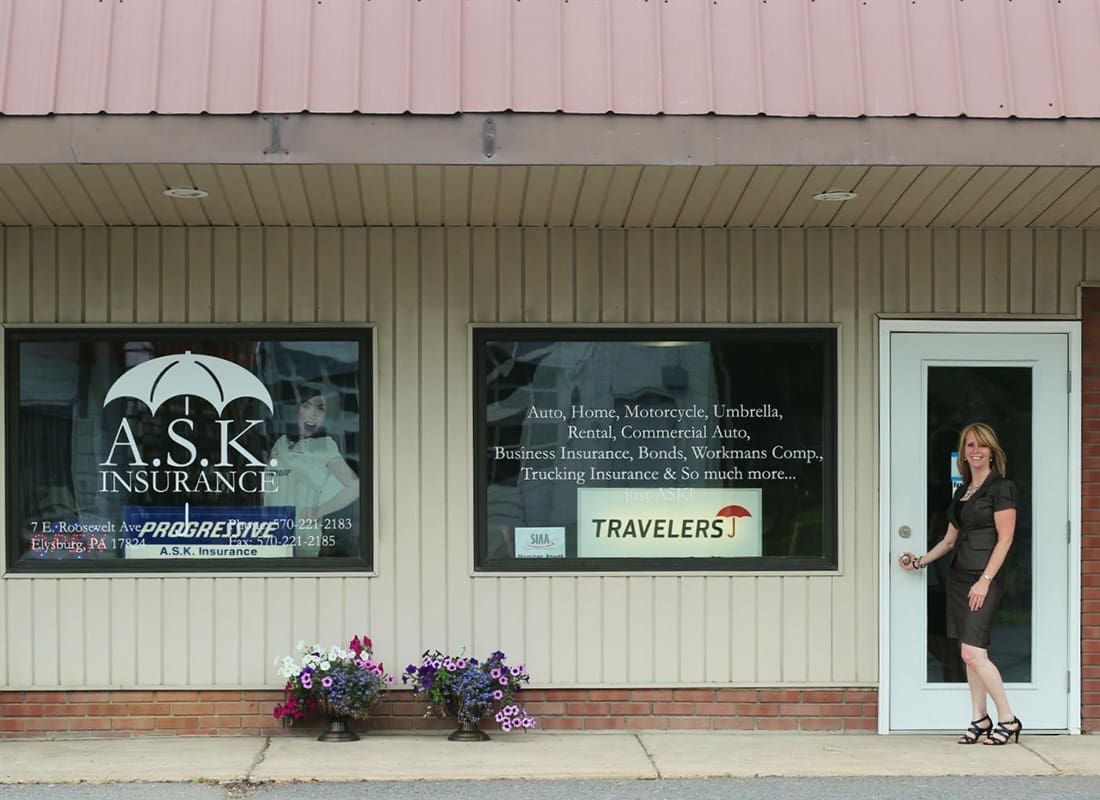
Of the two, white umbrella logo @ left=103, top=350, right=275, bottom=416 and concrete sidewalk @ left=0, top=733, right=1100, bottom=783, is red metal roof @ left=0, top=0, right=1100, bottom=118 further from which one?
concrete sidewalk @ left=0, top=733, right=1100, bottom=783

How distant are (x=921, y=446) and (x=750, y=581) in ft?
4.03

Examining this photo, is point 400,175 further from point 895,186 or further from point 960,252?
point 960,252

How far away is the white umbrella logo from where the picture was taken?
7629 mm

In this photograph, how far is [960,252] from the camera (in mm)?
7707

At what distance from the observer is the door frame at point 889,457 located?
7.69m

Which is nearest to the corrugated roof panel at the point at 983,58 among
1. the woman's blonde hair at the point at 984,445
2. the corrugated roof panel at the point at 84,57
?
the woman's blonde hair at the point at 984,445

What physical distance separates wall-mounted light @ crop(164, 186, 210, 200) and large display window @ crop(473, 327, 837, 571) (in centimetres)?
177

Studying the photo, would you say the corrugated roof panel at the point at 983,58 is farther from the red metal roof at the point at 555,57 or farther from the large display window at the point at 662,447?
the large display window at the point at 662,447

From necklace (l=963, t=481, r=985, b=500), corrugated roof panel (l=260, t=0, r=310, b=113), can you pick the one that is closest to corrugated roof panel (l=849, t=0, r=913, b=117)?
necklace (l=963, t=481, r=985, b=500)

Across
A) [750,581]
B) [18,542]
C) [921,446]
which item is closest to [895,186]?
[921,446]

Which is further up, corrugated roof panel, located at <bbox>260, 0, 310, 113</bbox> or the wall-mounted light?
corrugated roof panel, located at <bbox>260, 0, 310, 113</bbox>

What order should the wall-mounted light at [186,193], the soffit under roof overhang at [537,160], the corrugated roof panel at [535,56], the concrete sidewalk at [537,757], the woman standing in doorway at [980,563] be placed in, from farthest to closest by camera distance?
the woman standing in doorway at [980,563]
the concrete sidewalk at [537,757]
the wall-mounted light at [186,193]
the corrugated roof panel at [535,56]
the soffit under roof overhang at [537,160]

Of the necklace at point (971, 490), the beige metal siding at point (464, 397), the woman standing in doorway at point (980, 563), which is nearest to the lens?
the woman standing in doorway at point (980, 563)

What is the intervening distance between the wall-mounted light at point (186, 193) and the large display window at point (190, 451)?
965 millimetres
